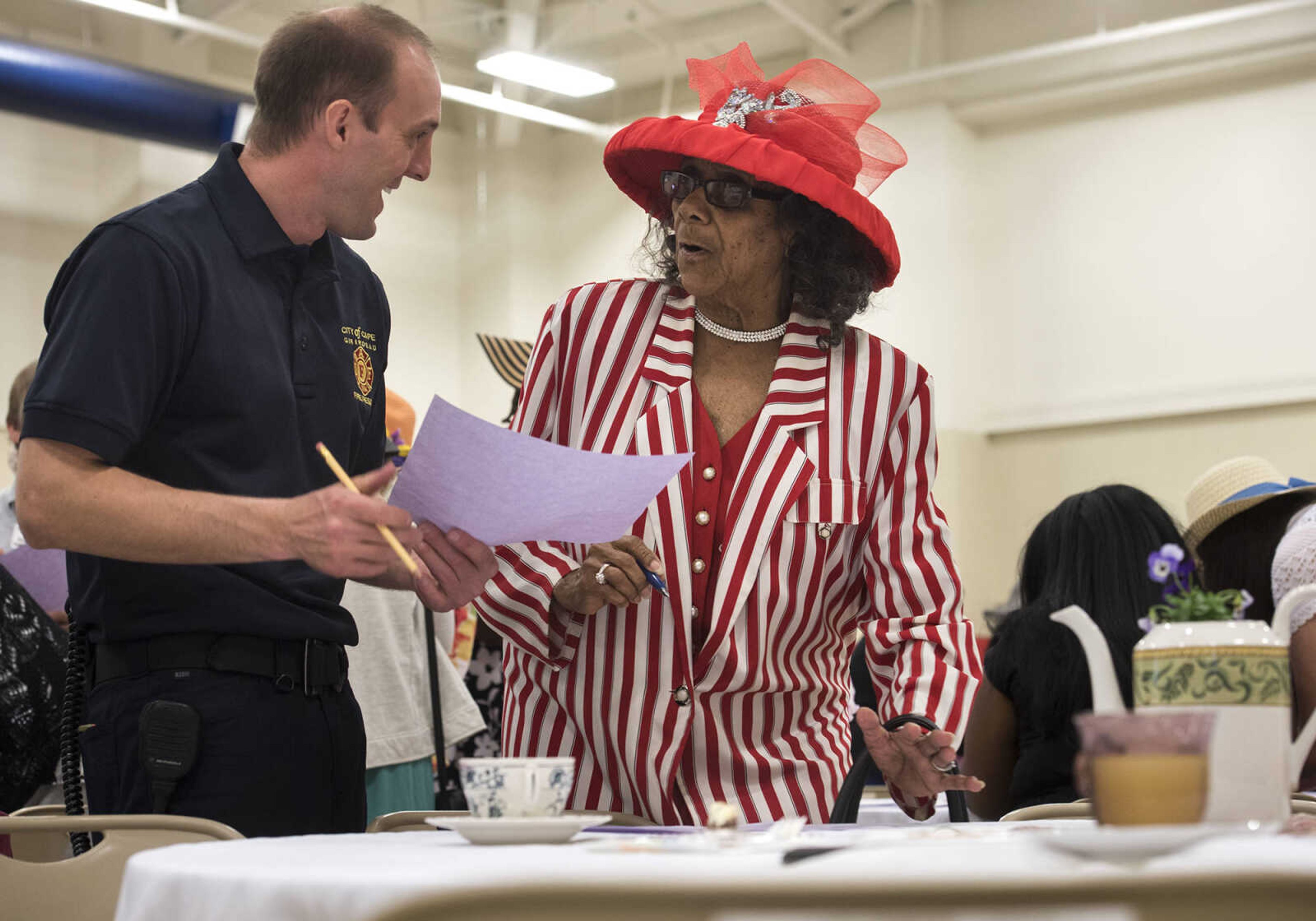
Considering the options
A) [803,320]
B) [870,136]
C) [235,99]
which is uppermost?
[235,99]

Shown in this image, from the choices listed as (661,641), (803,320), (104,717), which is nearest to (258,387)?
(104,717)

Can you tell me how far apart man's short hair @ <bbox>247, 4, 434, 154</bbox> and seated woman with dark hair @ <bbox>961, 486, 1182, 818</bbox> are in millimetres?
1832

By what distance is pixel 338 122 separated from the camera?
189 cm

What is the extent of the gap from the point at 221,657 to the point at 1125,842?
44.7 inches

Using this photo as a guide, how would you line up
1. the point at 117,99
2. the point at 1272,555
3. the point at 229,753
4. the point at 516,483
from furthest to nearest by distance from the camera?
the point at 117,99 < the point at 1272,555 < the point at 229,753 < the point at 516,483

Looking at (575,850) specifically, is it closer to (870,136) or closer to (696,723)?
(696,723)

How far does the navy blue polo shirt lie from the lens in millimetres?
1573

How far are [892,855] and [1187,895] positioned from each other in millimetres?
185

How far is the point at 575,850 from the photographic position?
104 cm

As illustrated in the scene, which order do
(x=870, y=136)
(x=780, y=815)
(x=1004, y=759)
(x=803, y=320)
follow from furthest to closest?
(x=1004, y=759)
(x=870, y=136)
(x=803, y=320)
(x=780, y=815)

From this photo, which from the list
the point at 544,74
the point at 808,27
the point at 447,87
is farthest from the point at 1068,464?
the point at 447,87

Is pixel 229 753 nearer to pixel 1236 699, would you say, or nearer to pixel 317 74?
pixel 317 74

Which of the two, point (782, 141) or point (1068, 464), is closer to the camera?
point (782, 141)

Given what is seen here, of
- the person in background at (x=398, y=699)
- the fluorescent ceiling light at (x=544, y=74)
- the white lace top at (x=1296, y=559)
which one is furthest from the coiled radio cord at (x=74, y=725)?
the fluorescent ceiling light at (x=544, y=74)
